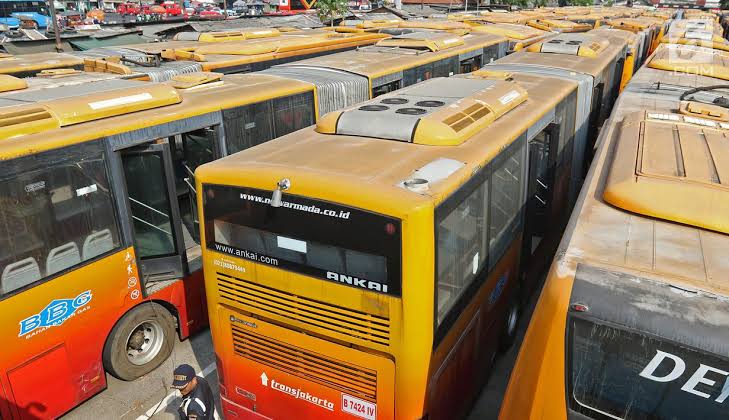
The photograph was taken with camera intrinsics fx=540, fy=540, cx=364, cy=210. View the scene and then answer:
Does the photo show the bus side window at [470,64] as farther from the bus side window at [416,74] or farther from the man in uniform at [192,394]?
the man in uniform at [192,394]

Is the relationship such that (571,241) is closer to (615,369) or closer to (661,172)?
(615,369)

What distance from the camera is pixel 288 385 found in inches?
192

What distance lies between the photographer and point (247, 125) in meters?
7.60

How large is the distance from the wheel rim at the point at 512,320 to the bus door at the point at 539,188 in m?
0.62

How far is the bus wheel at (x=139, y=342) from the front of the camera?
6332 mm

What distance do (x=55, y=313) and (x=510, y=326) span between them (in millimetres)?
5312

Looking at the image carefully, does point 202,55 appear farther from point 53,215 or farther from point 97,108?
point 53,215

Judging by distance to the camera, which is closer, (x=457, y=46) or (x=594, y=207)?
(x=594, y=207)

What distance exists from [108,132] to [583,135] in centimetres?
814

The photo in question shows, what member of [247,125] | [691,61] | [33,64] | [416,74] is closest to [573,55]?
[691,61]

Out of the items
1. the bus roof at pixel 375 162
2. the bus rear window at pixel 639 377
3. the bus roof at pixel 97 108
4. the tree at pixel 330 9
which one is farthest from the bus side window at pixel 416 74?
the tree at pixel 330 9

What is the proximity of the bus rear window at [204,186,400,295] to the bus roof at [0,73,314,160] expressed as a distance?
193 cm

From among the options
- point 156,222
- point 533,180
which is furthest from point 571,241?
point 156,222

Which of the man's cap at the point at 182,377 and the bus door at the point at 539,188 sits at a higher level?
the bus door at the point at 539,188
